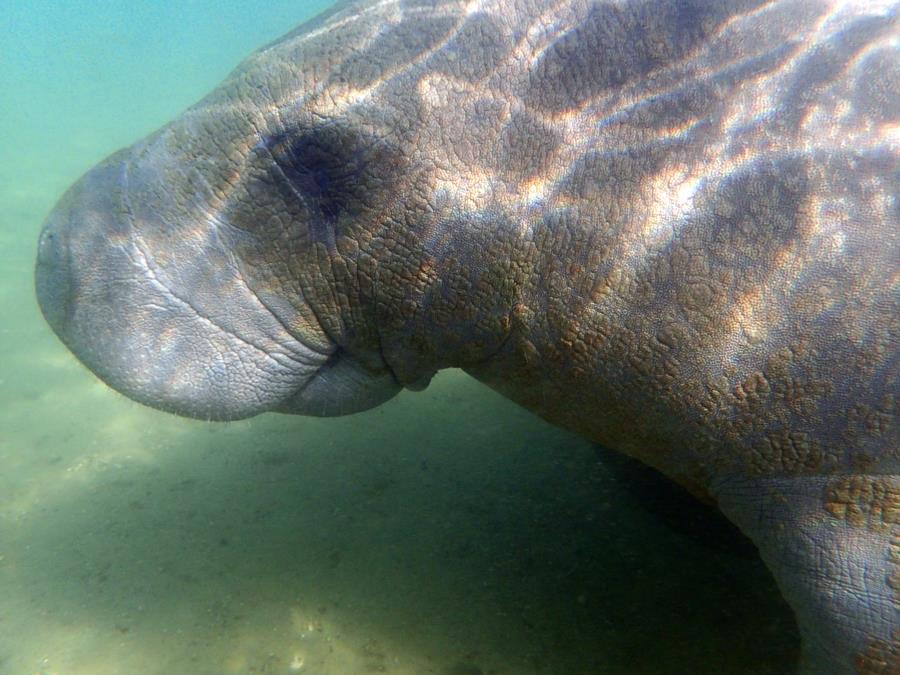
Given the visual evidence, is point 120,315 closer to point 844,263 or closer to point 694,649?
point 844,263

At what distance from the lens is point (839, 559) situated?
2.09 metres

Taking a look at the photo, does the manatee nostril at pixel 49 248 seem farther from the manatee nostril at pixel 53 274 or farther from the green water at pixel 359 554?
the green water at pixel 359 554

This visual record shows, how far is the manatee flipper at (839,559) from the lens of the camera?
2.04 metres

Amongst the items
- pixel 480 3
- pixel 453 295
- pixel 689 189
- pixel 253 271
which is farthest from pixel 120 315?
pixel 689 189

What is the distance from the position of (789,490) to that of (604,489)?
183cm

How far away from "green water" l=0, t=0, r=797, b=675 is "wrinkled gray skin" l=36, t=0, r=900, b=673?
1.03 metres

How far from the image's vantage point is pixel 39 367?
7.22 meters

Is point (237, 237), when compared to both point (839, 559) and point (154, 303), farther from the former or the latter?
point (839, 559)

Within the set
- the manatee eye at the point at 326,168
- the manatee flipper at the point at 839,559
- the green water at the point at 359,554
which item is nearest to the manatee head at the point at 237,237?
the manatee eye at the point at 326,168

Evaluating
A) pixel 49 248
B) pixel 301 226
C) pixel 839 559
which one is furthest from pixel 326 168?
pixel 839 559

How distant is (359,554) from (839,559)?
2.54 metres

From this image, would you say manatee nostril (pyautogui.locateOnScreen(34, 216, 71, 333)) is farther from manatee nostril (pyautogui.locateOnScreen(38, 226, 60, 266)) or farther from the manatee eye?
the manatee eye

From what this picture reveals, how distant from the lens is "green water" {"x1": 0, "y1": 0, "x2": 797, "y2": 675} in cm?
308

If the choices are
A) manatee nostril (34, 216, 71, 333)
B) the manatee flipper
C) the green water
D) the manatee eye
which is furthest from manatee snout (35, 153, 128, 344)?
the manatee flipper
